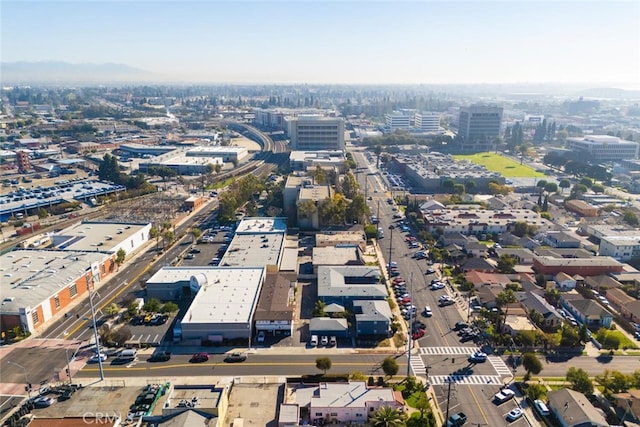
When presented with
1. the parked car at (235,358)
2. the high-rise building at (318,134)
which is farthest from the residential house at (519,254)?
the high-rise building at (318,134)

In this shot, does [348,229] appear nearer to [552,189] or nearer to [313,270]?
[313,270]

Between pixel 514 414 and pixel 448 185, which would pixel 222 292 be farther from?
pixel 448 185

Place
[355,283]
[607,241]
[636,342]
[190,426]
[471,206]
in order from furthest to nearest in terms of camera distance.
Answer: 1. [471,206]
2. [607,241]
3. [355,283]
4. [636,342]
5. [190,426]

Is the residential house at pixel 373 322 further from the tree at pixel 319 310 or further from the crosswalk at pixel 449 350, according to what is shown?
the crosswalk at pixel 449 350

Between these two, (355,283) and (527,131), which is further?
(527,131)

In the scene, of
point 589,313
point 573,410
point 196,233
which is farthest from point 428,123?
point 573,410

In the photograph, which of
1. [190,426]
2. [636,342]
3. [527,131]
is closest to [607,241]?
[636,342]

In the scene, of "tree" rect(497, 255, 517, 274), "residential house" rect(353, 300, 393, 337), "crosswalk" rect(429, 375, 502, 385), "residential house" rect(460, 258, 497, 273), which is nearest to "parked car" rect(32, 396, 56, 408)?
"residential house" rect(353, 300, 393, 337)
